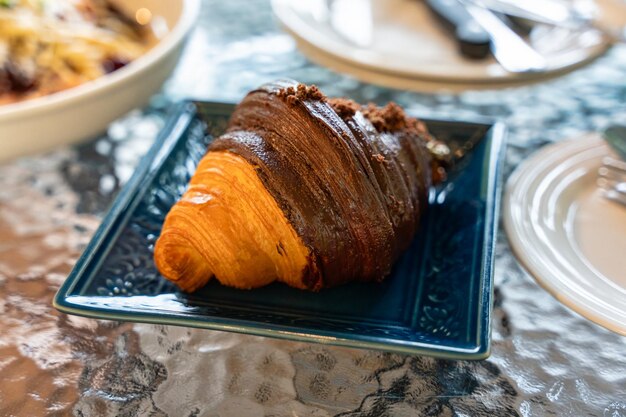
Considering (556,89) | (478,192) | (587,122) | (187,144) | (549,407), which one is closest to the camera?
(549,407)

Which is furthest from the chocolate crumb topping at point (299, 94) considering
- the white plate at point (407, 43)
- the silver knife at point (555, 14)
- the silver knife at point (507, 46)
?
the silver knife at point (555, 14)

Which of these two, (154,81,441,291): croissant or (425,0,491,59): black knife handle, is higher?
(425,0,491,59): black knife handle

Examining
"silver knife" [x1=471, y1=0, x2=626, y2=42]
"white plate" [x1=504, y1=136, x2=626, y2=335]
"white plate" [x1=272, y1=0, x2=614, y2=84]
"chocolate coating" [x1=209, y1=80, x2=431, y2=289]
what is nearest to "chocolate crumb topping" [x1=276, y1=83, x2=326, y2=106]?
"chocolate coating" [x1=209, y1=80, x2=431, y2=289]

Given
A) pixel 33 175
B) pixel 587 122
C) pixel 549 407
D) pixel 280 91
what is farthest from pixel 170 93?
pixel 549 407

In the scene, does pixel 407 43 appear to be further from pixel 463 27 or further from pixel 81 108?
pixel 81 108

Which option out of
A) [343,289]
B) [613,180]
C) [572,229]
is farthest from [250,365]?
[613,180]

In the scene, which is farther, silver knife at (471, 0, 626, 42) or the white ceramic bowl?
silver knife at (471, 0, 626, 42)

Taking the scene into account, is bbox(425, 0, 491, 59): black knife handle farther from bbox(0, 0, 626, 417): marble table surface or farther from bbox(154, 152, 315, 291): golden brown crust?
bbox(154, 152, 315, 291): golden brown crust

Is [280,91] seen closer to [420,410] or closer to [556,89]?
[420,410]
